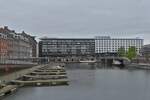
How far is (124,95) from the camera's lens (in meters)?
49.8

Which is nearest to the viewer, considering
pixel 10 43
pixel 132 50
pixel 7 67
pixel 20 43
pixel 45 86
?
pixel 45 86

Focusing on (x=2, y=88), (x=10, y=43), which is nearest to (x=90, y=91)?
(x=2, y=88)

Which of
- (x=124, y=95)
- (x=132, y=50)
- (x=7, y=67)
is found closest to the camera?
(x=124, y=95)

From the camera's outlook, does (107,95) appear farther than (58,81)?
No

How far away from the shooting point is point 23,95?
50281mm

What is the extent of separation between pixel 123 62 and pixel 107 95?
134813 mm

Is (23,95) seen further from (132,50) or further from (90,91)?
(132,50)

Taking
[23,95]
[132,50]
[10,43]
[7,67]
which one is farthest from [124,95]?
[132,50]

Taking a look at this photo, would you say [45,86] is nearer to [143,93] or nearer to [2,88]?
[2,88]

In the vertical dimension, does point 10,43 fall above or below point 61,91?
above

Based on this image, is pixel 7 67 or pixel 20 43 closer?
pixel 7 67

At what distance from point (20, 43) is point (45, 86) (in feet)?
287

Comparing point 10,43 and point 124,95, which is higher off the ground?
point 10,43

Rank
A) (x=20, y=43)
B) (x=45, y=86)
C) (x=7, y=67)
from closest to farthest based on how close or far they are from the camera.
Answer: (x=45, y=86) → (x=7, y=67) → (x=20, y=43)
